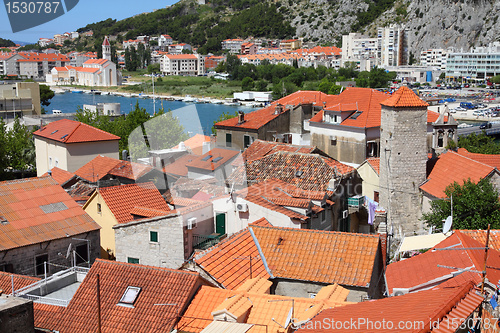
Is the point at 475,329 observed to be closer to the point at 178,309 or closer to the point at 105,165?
the point at 178,309

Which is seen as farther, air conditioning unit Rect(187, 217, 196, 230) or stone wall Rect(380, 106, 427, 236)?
stone wall Rect(380, 106, 427, 236)

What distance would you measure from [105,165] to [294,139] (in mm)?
5925

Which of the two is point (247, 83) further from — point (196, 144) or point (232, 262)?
point (232, 262)

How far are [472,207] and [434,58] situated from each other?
77915 mm

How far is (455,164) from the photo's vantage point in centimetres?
1147

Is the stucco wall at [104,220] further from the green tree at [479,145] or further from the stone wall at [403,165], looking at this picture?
the green tree at [479,145]

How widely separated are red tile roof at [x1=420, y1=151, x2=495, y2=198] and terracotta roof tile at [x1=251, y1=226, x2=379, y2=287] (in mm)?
4243

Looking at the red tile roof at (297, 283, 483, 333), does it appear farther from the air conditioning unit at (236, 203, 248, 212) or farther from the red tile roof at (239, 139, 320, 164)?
the red tile roof at (239, 139, 320, 164)

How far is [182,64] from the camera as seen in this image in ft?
309

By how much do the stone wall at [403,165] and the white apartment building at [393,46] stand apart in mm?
75120

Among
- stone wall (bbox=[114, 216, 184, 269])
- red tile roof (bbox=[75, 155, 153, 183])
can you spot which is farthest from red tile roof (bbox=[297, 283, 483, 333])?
red tile roof (bbox=[75, 155, 153, 183])

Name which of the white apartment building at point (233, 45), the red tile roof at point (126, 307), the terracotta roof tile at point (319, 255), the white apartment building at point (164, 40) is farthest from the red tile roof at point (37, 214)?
the white apartment building at point (164, 40)

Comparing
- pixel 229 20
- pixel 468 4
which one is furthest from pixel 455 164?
pixel 229 20

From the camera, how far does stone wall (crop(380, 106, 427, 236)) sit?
11.2 m
